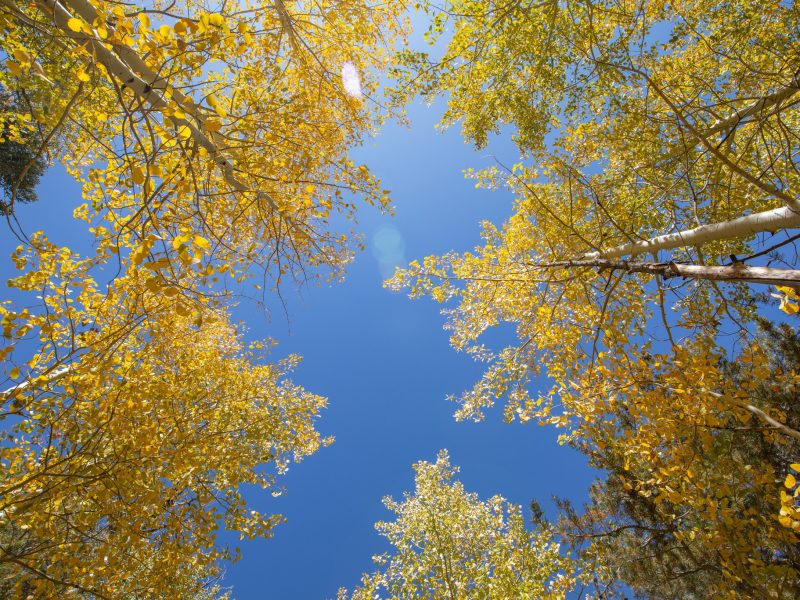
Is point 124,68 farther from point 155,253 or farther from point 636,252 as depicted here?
point 636,252

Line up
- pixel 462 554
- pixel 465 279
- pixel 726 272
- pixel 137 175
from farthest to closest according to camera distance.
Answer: pixel 462 554
pixel 465 279
pixel 726 272
pixel 137 175

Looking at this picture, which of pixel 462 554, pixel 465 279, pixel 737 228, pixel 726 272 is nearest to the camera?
pixel 726 272

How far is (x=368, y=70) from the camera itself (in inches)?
217

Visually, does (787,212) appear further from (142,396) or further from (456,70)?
(142,396)

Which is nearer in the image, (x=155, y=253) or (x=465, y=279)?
(x=155, y=253)

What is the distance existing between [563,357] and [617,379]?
1.60m

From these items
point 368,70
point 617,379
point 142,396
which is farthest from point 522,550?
point 368,70

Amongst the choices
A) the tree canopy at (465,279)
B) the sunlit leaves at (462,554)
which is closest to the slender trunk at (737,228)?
the tree canopy at (465,279)

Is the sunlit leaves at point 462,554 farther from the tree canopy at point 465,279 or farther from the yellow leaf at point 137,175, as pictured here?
the yellow leaf at point 137,175

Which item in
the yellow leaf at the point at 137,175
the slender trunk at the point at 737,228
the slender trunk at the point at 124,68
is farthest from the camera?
the slender trunk at the point at 737,228

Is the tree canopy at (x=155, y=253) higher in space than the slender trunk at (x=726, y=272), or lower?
higher

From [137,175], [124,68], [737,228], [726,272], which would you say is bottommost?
[726,272]

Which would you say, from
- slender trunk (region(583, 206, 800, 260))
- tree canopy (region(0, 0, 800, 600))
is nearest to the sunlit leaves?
tree canopy (region(0, 0, 800, 600))

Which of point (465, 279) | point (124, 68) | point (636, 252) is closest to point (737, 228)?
point (636, 252)
